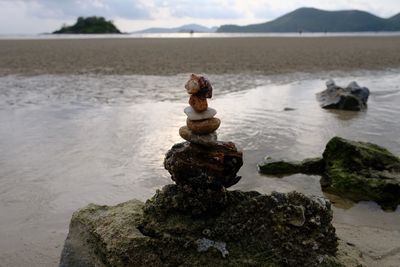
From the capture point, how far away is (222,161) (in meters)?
4.45

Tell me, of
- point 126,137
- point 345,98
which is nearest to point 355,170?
point 126,137

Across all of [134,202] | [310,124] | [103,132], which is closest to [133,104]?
[103,132]

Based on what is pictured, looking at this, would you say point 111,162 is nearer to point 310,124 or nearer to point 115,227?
point 115,227

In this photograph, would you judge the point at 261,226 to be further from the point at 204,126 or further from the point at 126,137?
the point at 126,137

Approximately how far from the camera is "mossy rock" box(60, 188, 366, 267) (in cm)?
417

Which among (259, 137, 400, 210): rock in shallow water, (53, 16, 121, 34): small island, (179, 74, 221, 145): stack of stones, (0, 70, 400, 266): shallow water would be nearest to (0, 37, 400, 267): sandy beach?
(0, 70, 400, 266): shallow water

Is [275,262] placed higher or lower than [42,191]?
higher

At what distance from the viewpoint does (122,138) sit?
10305 mm

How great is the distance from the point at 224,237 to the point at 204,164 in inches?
28.5

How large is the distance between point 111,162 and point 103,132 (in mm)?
2422

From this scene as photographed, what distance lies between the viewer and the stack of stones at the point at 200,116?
4.38m

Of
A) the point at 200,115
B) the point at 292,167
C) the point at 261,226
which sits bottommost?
the point at 292,167

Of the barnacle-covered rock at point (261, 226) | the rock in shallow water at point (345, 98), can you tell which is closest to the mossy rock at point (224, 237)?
the barnacle-covered rock at point (261, 226)

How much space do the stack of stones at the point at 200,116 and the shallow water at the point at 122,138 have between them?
87.4 inches
